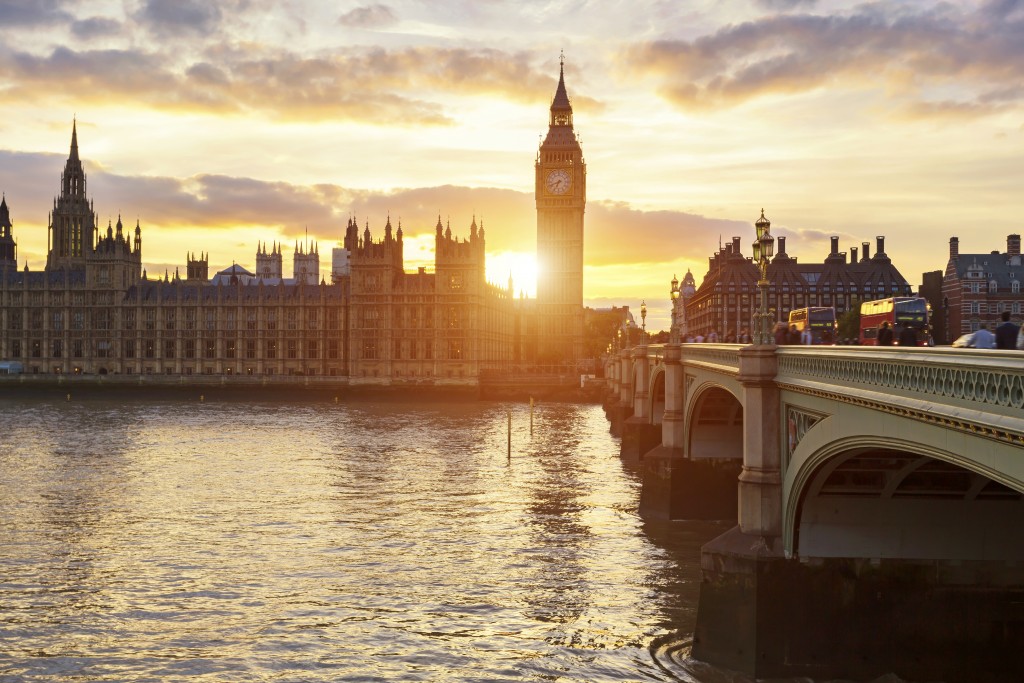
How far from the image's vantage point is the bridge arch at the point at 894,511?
20.5m

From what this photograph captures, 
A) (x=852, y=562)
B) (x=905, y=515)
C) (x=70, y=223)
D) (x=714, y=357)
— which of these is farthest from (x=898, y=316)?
(x=70, y=223)

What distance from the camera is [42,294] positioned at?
550ft

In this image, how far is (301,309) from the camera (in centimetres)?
15912

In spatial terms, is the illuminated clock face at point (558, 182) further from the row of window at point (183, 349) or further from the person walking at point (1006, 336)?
the person walking at point (1006, 336)

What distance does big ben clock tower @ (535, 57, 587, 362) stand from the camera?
18225 cm

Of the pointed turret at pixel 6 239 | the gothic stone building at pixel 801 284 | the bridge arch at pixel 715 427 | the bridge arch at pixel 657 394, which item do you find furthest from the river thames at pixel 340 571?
the pointed turret at pixel 6 239

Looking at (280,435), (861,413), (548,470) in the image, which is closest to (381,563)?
(861,413)

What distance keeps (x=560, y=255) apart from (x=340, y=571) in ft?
502

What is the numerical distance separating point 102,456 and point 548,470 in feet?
92.1

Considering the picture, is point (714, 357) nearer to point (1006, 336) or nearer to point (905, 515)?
point (905, 515)

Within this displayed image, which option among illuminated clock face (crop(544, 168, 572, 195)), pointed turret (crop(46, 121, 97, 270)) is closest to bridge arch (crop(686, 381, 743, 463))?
illuminated clock face (crop(544, 168, 572, 195))

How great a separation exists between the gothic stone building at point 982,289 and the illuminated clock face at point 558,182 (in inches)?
2879

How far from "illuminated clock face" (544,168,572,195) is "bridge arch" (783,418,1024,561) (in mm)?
164112

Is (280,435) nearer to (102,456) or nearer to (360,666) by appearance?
(102,456)
